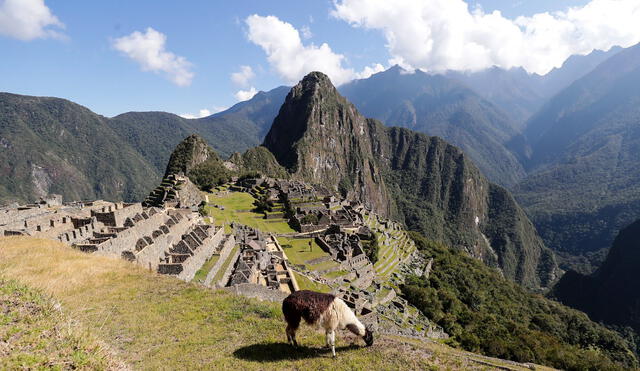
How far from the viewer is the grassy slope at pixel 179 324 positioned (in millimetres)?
8609

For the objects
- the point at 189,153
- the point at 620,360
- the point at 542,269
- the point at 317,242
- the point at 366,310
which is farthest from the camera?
the point at 542,269

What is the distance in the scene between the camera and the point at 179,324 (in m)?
10.6

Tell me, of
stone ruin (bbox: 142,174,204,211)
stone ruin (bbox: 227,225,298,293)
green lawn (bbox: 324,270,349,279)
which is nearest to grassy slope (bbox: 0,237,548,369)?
stone ruin (bbox: 227,225,298,293)

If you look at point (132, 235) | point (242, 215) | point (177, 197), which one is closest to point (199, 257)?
point (132, 235)

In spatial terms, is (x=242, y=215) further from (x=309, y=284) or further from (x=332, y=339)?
(x=332, y=339)

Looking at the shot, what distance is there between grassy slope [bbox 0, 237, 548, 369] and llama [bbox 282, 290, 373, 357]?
1.72ft

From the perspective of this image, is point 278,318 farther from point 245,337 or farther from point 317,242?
point 317,242

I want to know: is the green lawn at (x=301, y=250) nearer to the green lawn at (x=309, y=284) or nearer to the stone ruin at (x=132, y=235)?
the green lawn at (x=309, y=284)

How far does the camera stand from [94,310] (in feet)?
36.5

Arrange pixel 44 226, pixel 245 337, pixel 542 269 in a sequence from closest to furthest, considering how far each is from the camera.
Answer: pixel 245 337 → pixel 44 226 → pixel 542 269

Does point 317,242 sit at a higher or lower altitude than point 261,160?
lower

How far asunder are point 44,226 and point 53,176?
231419mm

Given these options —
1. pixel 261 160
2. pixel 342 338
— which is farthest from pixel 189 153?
pixel 342 338

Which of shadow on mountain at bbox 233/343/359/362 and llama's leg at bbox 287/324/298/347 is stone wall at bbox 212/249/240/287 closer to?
shadow on mountain at bbox 233/343/359/362
